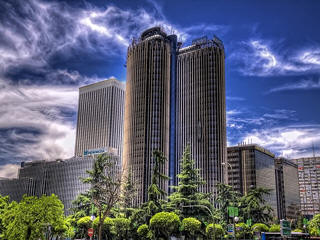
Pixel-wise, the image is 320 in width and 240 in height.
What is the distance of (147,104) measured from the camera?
162 meters

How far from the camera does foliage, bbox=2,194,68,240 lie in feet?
176

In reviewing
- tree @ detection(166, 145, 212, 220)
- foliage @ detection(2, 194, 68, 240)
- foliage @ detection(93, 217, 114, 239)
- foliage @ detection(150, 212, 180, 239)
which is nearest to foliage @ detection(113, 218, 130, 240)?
foliage @ detection(93, 217, 114, 239)

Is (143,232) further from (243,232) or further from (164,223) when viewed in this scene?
(243,232)

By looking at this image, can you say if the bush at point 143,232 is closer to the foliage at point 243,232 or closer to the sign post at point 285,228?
the foliage at point 243,232

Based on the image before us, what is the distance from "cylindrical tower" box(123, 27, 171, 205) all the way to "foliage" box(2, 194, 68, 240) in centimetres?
9613

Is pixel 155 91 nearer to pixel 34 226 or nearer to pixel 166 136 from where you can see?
pixel 166 136

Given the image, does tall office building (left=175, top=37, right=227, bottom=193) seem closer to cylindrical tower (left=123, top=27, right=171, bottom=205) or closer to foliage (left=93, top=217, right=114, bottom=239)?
cylindrical tower (left=123, top=27, right=171, bottom=205)

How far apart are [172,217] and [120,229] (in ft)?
44.3

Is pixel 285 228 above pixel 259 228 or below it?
above

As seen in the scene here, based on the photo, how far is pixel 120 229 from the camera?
73.8 m

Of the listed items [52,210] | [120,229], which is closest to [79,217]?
[120,229]

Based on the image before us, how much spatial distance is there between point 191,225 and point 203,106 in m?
99.6

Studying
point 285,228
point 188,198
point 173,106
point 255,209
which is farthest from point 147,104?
point 285,228

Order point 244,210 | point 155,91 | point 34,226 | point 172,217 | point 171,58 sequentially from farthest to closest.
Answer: point 171,58
point 155,91
point 244,210
point 172,217
point 34,226
